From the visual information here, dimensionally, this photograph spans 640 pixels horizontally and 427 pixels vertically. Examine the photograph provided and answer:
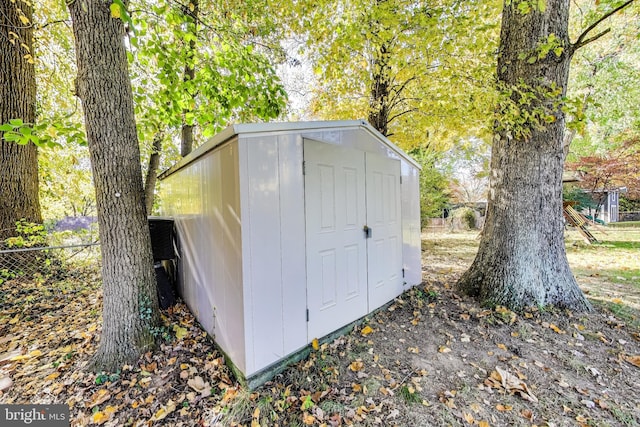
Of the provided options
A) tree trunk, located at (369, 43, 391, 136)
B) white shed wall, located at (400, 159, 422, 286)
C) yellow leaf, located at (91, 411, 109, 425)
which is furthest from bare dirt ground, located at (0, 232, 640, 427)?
tree trunk, located at (369, 43, 391, 136)

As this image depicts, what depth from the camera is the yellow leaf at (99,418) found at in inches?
76.5

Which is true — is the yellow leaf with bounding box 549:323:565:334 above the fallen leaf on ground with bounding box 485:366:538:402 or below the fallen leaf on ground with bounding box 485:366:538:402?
above

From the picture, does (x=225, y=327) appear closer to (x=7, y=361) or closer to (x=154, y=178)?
(x=7, y=361)

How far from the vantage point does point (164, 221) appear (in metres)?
3.74

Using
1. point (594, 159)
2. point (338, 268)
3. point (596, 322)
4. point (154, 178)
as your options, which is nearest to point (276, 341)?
point (338, 268)

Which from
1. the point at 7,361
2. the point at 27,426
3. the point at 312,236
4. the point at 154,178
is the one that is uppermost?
the point at 154,178

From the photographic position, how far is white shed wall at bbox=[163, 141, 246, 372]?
225 cm

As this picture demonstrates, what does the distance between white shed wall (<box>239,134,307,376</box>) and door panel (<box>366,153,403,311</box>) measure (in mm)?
1165

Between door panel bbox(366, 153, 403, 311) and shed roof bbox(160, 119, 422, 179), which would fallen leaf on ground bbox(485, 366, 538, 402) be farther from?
shed roof bbox(160, 119, 422, 179)

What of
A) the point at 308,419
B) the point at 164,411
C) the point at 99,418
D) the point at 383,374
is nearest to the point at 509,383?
the point at 383,374

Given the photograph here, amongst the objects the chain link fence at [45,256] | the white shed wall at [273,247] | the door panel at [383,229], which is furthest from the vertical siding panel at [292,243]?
the chain link fence at [45,256]

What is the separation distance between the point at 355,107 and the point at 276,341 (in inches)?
200

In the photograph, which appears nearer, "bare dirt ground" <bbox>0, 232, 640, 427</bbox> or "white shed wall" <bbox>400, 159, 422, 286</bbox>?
"bare dirt ground" <bbox>0, 232, 640, 427</bbox>

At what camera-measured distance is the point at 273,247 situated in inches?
92.8
